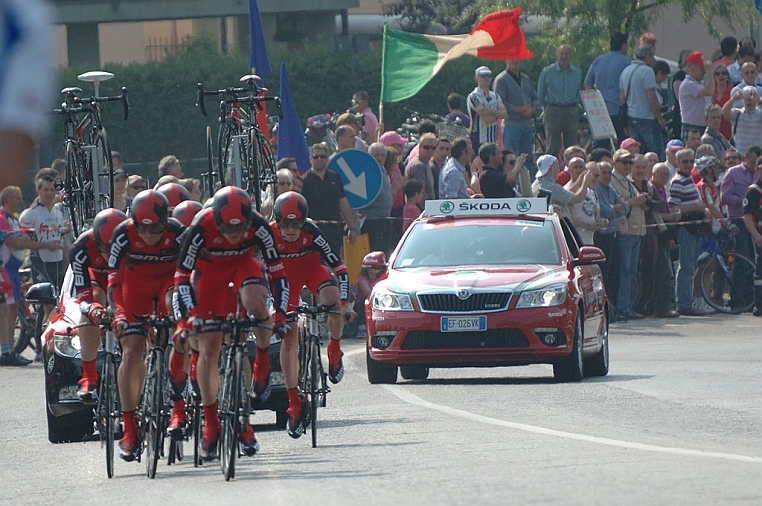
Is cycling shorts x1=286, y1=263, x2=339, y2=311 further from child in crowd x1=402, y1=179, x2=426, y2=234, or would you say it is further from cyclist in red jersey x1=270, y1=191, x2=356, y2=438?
child in crowd x1=402, y1=179, x2=426, y2=234

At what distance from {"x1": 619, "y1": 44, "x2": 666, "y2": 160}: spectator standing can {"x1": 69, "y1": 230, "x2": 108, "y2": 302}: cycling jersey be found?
15.3 meters

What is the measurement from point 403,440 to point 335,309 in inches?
70.3

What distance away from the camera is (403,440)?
440 inches

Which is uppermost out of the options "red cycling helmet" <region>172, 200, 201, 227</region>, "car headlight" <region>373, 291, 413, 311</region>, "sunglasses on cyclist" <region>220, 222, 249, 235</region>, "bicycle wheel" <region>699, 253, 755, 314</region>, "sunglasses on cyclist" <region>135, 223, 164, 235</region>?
"sunglasses on cyclist" <region>220, 222, 249, 235</region>

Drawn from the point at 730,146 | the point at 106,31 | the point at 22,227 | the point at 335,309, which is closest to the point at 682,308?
the point at 730,146

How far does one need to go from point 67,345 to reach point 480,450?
150 inches

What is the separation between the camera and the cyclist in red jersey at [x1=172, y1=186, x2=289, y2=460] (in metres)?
10.2

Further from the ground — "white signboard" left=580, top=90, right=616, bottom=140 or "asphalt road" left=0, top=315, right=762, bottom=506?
"white signboard" left=580, top=90, right=616, bottom=140

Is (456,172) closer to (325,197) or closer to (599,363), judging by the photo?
(325,197)

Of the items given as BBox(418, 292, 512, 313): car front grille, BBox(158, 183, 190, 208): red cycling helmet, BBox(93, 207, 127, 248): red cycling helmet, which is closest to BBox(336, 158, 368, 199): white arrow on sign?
BBox(418, 292, 512, 313): car front grille

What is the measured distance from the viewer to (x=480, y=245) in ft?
54.7

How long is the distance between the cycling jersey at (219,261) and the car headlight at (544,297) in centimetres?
507

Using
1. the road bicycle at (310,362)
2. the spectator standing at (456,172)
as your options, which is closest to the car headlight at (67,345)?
the road bicycle at (310,362)

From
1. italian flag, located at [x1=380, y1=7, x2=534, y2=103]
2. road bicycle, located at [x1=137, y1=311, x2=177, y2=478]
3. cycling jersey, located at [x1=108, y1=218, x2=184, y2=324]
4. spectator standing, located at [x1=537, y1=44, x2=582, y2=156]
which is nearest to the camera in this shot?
road bicycle, located at [x1=137, y1=311, x2=177, y2=478]
